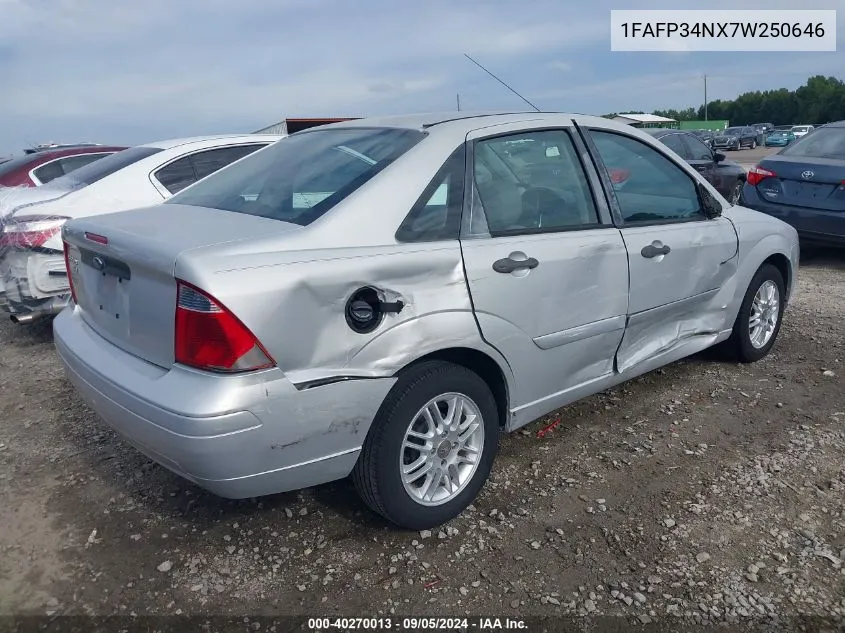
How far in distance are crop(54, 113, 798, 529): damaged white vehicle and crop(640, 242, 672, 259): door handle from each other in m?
0.02

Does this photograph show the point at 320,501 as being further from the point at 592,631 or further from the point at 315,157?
the point at 315,157

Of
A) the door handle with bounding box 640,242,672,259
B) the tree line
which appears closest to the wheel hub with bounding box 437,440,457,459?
the door handle with bounding box 640,242,672,259

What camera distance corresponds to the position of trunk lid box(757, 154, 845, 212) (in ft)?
22.6

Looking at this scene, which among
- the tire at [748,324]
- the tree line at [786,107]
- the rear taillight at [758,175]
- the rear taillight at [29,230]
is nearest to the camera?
the tire at [748,324]

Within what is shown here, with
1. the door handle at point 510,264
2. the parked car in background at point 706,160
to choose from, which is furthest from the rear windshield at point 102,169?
the parked car in background at point 706,160

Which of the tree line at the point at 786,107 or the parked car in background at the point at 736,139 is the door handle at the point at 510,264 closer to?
the parked car in background at the point at 736,139

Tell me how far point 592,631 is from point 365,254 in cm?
148

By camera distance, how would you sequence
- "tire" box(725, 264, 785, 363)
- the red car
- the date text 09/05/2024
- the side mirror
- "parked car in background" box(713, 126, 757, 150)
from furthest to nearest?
"parked car in background" box(713, 126, 757, 150), the red car, "tire" box(725, 264, 785, 363), the side mirror, the date text 09/05/2024

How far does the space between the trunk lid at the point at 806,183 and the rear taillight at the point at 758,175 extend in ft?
0.11

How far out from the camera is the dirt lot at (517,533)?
240 cm

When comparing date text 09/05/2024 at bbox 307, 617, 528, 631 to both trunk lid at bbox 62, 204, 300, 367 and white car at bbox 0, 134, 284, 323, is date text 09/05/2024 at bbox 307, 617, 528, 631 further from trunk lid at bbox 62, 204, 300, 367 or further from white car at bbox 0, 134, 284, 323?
white car at bbox 0, 134, 284, 323

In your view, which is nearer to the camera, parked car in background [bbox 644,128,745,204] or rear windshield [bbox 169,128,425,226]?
rear windshield [bbox 169,128,425,226]

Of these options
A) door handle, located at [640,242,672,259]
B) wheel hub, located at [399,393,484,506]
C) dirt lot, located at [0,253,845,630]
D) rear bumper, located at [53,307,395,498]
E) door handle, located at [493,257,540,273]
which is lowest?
dirt lot, located at [0,253,845,630]

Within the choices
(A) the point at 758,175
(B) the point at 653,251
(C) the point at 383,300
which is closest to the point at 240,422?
(C) the point at 383,300
